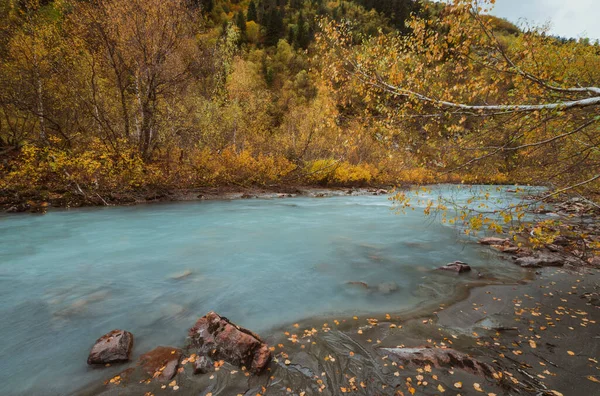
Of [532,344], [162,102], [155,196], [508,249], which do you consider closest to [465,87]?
[532,344]

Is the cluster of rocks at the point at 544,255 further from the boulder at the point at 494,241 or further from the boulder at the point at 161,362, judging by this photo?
the boulder at the point at 161,362

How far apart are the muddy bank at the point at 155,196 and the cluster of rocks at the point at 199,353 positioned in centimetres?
741

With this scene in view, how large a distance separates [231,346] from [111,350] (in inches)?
67.0

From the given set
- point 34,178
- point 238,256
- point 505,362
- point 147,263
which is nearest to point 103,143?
point 34,178

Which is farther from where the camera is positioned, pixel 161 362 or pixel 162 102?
pixel 162 102

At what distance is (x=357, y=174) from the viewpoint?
2698cm

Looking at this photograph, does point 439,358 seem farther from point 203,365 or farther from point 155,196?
point 155,196

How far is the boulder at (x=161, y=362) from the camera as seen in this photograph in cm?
371

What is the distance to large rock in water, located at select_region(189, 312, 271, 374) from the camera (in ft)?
12.6

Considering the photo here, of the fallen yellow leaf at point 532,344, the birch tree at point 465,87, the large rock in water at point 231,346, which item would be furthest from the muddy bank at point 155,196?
the large rock in water at point 231,346

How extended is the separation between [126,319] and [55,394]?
1701mm

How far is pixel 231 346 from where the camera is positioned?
3.96 m

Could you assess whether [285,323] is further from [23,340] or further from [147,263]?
[147,263]

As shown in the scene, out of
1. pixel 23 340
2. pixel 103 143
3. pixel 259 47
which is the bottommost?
pixel 23 340
